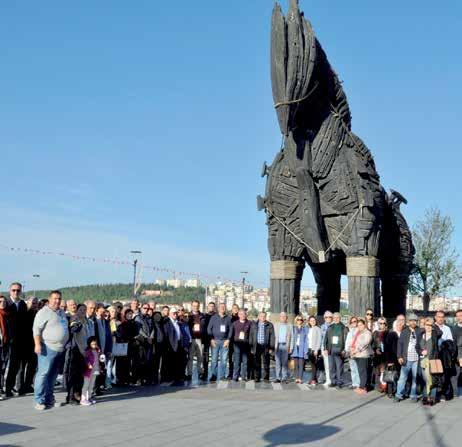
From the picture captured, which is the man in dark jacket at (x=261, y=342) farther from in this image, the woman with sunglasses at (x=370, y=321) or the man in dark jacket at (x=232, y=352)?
the woman with sunglasses at (x=370, y=321)

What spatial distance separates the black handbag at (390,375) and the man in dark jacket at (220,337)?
3.02m

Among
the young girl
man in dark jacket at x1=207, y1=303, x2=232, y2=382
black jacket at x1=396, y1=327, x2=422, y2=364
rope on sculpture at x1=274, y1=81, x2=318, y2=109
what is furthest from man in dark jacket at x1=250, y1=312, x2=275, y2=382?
rope on sculpture at x1=274, y1=81, x2=318, y2=109

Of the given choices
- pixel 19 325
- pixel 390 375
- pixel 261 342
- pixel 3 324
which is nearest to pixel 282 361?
pixel 261 342

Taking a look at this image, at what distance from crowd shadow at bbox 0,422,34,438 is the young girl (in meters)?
1.98

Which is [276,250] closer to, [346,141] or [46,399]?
[346,141]

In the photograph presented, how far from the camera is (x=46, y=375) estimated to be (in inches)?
370

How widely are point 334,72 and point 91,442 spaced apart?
9373 mm

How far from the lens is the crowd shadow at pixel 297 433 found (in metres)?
7.13

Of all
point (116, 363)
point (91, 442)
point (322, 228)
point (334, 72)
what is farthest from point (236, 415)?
point (334, 72)

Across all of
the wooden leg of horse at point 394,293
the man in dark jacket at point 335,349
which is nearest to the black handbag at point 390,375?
the man in dark jacket at point 335,349

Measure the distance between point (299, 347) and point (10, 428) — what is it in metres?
6.57

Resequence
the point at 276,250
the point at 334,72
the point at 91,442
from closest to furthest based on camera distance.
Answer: the point at 91,442 → the point at 334,72 → the point at 276,250

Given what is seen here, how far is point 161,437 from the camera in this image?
7234 millimetres

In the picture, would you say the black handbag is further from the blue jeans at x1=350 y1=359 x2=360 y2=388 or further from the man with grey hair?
the man with grey hair
